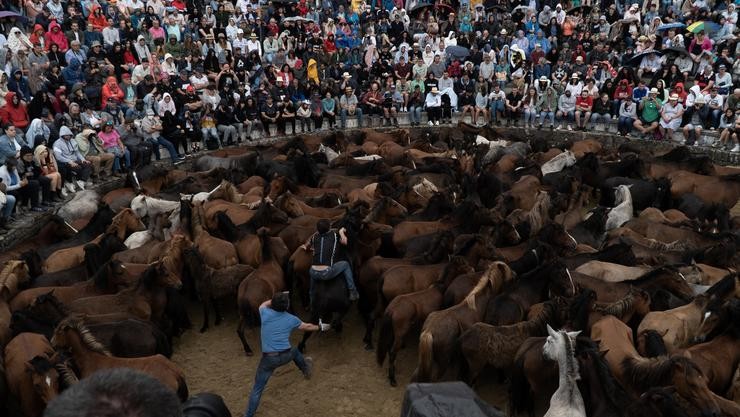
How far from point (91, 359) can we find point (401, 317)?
362cm

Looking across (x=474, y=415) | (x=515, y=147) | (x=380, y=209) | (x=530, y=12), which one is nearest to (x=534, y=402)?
(x=380, y=209)

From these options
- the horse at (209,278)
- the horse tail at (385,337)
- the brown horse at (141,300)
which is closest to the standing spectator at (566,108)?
the horse tail at (385,337)

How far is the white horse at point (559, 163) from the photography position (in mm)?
14190

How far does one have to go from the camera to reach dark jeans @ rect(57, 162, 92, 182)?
12883 mm

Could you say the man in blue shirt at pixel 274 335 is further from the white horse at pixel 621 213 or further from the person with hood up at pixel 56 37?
the person with hood up at pixel 56 37

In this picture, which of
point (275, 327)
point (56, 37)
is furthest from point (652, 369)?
point (56, 37)

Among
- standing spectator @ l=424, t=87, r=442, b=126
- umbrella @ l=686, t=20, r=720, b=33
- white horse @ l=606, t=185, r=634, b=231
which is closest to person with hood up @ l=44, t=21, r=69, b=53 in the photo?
standing spectator @ l=424, t=87, r=442, b=126

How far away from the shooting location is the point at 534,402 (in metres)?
7.03

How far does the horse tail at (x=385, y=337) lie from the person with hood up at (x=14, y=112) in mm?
10224

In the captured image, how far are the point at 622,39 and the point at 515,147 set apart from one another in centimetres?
946

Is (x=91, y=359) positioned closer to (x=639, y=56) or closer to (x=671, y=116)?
(x=671, y=116)

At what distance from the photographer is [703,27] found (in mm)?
20281

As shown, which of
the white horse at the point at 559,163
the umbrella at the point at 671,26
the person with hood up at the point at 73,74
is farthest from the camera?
the umbrella at the point at 671,26

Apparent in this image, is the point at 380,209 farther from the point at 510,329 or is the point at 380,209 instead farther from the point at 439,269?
the point at 510,329
